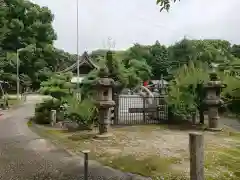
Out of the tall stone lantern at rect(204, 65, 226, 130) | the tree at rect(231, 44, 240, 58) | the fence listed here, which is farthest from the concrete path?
the tree at rect(231, 44, 240, 58)

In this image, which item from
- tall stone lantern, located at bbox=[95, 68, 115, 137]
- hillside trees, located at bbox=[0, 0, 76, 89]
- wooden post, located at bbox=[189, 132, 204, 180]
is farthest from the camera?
hillside trees, located at bbox=[0, 0, 76, 89]

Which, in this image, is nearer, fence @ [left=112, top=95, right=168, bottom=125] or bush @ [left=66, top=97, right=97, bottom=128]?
bush @ [left=66, top=97, right=97, bottom=128]

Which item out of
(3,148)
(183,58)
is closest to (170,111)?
(3,148)

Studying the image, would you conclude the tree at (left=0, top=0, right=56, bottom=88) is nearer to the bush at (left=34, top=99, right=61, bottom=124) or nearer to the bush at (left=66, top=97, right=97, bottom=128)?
the bush at (left=34, top=99, right=61, bottom=124)

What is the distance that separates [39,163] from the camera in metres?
7.67

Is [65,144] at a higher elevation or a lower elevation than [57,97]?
lower

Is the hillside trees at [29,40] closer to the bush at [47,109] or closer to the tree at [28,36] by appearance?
the tree at [28,36]

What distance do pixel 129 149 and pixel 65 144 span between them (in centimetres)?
242

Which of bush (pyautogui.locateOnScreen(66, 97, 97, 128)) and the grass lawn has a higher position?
bush (pyautogui.locateOnScreen(66, 97, 97, 128))

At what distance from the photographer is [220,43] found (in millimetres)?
56906

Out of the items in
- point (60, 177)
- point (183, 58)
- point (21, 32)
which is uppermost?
point (21, 32)

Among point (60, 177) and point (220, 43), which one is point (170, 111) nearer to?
point (60, 177)

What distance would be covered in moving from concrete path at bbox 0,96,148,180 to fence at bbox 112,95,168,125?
5.08m

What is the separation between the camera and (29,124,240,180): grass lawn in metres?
6.94
